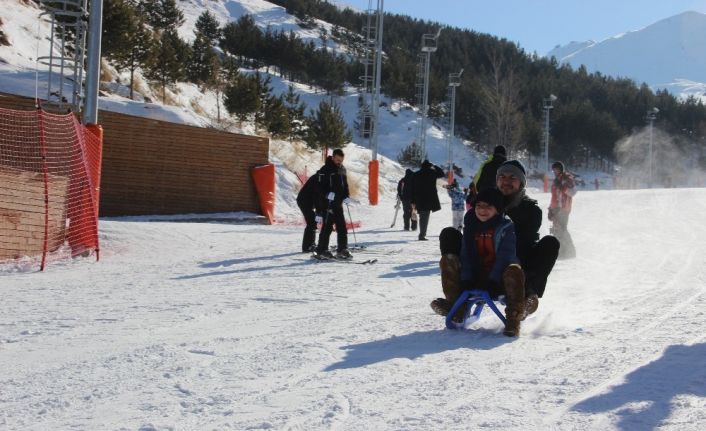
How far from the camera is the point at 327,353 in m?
4.62

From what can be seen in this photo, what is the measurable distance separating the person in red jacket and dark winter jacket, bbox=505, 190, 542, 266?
21.7 ft

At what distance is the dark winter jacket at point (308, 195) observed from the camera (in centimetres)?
1085

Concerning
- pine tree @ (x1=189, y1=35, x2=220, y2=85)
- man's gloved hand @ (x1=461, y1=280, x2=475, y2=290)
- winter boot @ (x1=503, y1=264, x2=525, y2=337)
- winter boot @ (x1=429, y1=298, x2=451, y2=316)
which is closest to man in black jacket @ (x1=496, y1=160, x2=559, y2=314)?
winter boot @ (x1=503, y1=264, x2=525, y2=337)

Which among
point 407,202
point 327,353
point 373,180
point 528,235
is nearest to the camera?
point 327,353

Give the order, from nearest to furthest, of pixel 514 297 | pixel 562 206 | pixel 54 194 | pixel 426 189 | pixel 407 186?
pixel 514 297
pixel 54 194
pixel 562 206
pixel 426 189
pixel 407 186

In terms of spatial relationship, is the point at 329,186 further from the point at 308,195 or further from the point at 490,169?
the point at 490,169

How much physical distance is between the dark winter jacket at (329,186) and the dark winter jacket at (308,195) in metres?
0.13

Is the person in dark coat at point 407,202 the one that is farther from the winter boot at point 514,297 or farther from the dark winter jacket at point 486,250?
the winter boot at point 514,297

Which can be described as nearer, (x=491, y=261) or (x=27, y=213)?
(x=491, y=261)

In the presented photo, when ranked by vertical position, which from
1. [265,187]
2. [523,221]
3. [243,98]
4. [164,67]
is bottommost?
[523,221]

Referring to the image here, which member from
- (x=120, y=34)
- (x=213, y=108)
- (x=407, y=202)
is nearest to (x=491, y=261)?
(x=407, y=202)

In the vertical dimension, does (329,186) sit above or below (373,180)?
below

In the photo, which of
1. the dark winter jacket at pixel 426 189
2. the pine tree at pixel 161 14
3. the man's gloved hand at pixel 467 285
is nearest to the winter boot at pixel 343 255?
the dark winter jacket at pixel 426 189

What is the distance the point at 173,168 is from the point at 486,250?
48.1 ft
